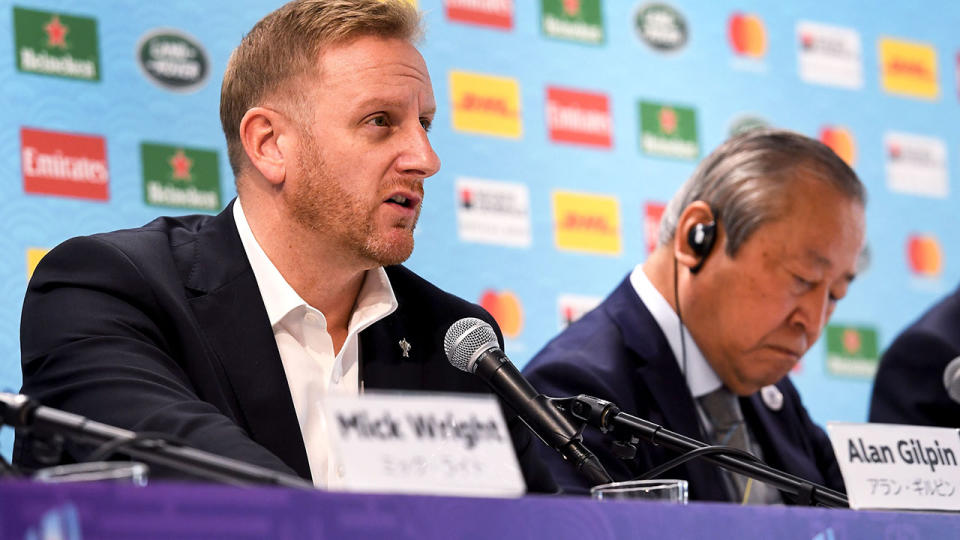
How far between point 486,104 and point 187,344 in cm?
182

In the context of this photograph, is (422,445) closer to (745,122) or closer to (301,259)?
(301,259)

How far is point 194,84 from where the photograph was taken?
3.21 metres

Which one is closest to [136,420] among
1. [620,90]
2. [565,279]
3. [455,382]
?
[455,382]

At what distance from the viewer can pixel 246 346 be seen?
2078 mm

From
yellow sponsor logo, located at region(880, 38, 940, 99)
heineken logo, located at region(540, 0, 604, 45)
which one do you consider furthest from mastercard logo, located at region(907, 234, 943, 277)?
heineken logo, located at region(540, 0, 604, 45)

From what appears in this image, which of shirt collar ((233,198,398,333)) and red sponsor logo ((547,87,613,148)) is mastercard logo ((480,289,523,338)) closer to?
red sponsor logo ((547,87,613,148))

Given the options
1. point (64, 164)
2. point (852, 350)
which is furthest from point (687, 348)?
point (852, 350)

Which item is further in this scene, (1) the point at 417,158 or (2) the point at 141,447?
(1) the point at 417,158

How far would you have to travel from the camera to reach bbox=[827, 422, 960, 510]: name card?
66.7 inches

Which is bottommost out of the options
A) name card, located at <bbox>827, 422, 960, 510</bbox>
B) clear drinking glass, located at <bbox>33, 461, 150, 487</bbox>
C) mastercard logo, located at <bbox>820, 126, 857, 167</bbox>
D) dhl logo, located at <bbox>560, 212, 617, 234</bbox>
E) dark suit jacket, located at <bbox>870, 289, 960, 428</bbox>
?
dark suit jacket, located at <bbox>870, 289, 960, 428</bbox>

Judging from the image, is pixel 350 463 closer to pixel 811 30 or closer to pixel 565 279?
pixel 565 279

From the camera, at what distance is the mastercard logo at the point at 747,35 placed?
426 centimetres

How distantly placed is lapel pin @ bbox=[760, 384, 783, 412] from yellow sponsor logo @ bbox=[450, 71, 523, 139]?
3.50 feet

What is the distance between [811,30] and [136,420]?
3.33m
